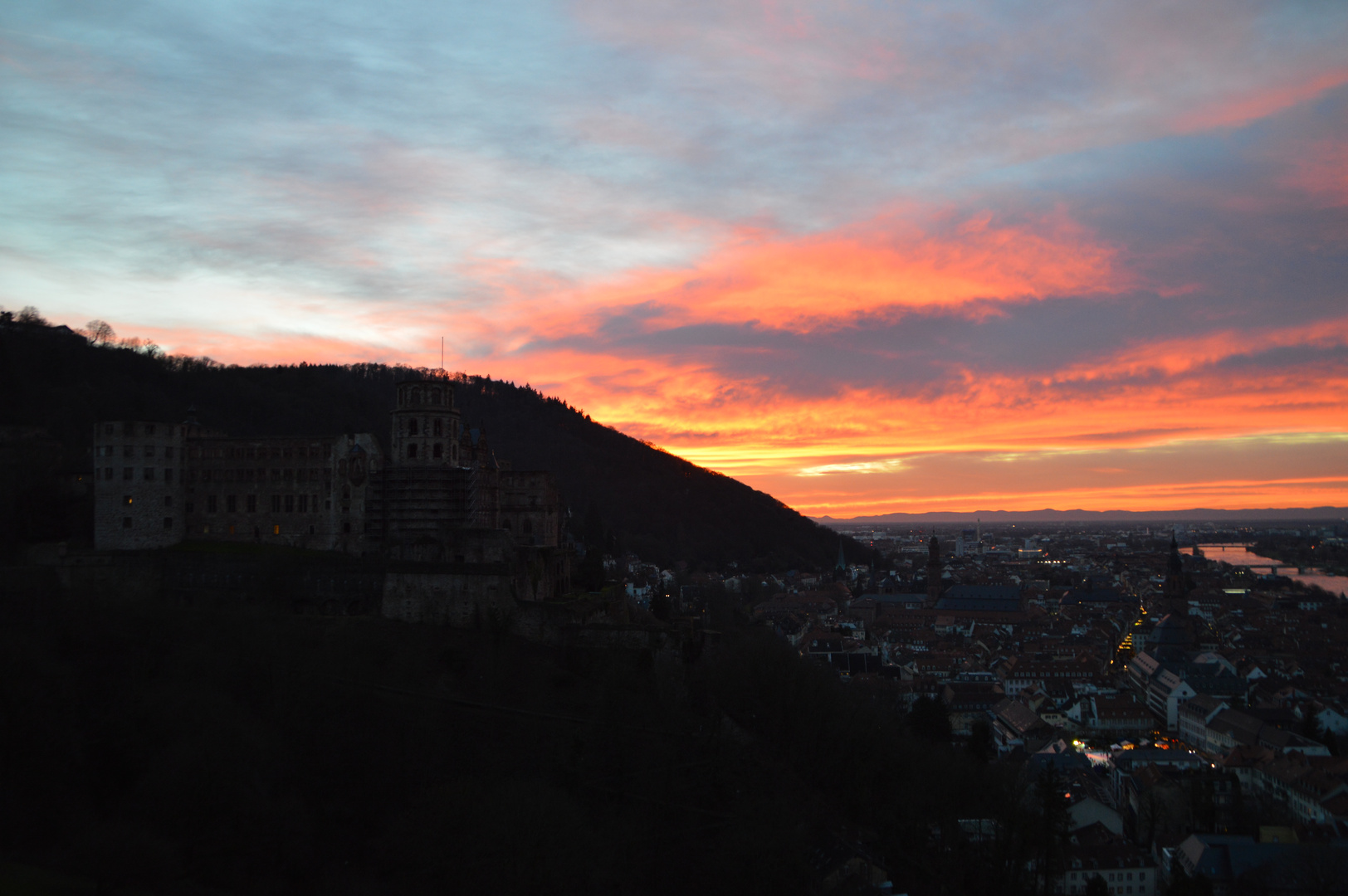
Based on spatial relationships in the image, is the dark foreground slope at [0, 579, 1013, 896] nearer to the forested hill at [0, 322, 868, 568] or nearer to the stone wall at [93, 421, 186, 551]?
the stone wall at [93, 421, 186, 551]

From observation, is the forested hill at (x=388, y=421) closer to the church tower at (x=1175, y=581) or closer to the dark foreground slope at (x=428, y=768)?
the dark foreground slope at (x=428, y=768)

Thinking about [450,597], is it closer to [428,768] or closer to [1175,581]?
[428,768]

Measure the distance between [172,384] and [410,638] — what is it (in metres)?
51.6

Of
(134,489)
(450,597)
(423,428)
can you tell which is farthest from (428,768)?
(134,489)

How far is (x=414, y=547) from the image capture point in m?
48.7

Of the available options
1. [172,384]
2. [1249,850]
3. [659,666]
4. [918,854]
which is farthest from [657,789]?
[172,384]

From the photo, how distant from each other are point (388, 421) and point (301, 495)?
54769 mm

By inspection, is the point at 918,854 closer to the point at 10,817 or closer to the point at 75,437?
the point at 10,817

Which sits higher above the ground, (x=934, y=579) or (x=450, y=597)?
(x=450, y=597)

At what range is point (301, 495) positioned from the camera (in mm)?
49594

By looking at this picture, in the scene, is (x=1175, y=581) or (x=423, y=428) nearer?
(x=423, y=428)

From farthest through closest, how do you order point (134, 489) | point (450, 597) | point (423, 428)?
point (423, 428) → point (134, 489) → point (450, 597)

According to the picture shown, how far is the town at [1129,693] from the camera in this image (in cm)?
4878

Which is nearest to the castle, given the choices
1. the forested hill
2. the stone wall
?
the stone wall
